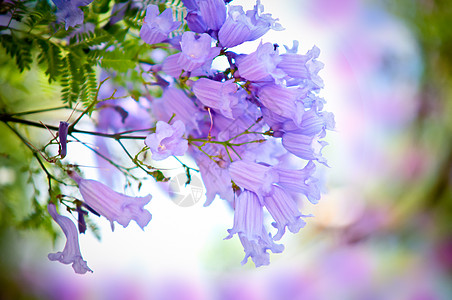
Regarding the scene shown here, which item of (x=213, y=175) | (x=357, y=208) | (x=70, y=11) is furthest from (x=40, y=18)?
(x=357, y=208)

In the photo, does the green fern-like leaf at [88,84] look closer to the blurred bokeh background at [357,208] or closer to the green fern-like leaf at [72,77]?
the green fern-like leaf at [72,77]

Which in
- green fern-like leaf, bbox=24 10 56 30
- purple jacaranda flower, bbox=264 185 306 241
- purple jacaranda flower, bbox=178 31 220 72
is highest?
green fern-like leaf, bbox=24 10 56 30

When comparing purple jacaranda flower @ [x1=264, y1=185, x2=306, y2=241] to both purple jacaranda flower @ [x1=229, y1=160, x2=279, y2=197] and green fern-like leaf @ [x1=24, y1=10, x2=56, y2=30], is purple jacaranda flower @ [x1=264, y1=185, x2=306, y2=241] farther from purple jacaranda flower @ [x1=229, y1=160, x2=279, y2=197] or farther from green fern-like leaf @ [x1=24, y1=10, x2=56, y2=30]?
green fern-like leaf @ [x1=24, y1=10, x2=56, y2=30]

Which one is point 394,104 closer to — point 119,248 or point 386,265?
point 386,265

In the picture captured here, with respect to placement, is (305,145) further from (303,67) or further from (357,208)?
(357,208)

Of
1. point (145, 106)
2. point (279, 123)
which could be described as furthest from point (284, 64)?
point (145, 106)

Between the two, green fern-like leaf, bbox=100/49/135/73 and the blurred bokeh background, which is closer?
green fern-like leaf, bbox=100/49/135/73

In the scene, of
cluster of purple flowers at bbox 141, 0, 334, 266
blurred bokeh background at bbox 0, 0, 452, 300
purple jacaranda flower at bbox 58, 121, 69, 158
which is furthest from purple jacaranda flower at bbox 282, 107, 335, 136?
blurred bokeh background at bbox 0, 0, 452, 300
